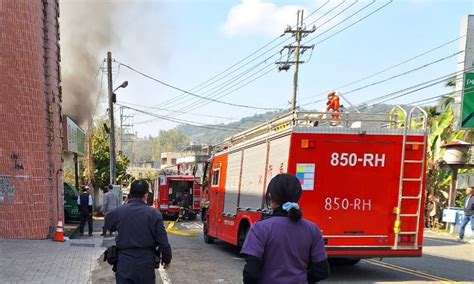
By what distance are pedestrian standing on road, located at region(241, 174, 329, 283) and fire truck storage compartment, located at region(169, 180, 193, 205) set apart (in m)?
21.4

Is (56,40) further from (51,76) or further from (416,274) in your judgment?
(416,274)

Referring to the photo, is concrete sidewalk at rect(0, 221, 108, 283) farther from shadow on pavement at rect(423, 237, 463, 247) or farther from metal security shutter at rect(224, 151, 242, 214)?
shadow on pavement at rect(423, 237, 463, 247)

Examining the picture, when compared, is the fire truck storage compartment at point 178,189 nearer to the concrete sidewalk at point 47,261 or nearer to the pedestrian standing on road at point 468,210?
the concrete sidewalk at point 47,261

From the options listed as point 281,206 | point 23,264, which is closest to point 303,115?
point 281,206

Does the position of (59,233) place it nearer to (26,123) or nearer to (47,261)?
(26,123)

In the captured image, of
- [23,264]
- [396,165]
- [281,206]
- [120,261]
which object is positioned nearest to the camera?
[281,206]

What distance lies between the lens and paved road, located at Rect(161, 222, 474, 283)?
333 inches

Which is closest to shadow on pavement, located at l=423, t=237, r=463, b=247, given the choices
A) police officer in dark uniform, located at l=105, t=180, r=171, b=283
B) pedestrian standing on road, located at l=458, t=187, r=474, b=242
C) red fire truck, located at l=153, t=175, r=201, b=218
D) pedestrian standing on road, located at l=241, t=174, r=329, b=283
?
pedestrian standing on road, located at l=458, t=187, r=474, b=242

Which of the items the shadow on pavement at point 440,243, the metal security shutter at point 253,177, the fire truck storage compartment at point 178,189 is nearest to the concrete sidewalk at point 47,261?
the metal security shutter at point 253,177

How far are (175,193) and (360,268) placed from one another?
15892 millimetres

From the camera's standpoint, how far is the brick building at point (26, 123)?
38.6 feet

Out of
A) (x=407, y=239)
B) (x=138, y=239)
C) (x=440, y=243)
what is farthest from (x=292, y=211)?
(x=440, y=243)

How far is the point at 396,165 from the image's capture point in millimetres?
8289

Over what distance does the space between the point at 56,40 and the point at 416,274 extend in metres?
11.7
